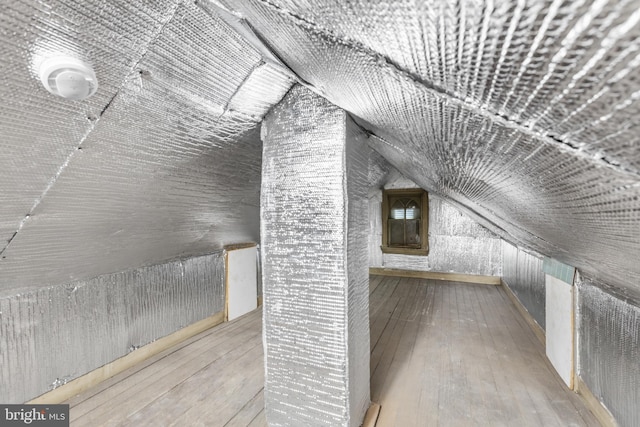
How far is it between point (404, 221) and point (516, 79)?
4.51 m

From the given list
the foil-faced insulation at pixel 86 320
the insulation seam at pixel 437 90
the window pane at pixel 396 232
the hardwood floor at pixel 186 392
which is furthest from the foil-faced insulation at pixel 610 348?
the window pane at pixel 396 232

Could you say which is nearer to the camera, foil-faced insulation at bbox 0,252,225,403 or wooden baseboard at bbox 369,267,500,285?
foil-faced insulation at bbox 0,252,225,403

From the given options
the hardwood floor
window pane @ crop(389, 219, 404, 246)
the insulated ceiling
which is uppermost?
the insulated ceiling

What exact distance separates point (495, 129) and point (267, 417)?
1.49 m

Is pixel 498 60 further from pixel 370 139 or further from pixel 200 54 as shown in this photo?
pixel 370 139

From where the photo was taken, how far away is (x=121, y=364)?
1904 millimetres

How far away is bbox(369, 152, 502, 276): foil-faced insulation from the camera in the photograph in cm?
405

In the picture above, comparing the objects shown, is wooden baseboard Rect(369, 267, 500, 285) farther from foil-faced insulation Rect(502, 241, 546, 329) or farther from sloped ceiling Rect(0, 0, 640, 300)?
sloped ceiling Rect(0, 0, 640, 300)

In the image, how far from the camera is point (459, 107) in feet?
1.70

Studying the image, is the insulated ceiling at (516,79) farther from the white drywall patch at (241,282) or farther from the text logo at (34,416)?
the white drywall patch at (241,282)

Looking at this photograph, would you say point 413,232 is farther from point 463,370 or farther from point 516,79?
point 516,79

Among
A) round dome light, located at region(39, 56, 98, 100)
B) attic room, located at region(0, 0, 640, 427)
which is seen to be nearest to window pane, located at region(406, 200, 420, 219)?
attic room, located at region(0, 0, 640, 427)

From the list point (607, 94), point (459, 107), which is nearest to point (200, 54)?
point (459, 107)

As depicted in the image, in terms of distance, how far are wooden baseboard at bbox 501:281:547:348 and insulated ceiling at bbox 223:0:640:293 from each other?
1.84m
